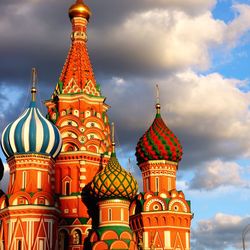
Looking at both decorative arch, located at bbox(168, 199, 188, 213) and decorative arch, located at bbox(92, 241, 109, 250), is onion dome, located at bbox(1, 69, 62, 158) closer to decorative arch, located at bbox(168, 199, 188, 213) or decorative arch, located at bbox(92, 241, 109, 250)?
decorative arch, located at bbox(92, 241, 109, 250)

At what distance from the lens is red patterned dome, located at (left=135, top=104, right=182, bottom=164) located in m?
37.4

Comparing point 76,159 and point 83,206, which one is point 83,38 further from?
point 83,206

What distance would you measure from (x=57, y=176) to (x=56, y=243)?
15.9 feet

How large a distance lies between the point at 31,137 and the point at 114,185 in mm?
5512

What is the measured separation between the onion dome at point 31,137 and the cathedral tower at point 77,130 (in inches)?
93.5

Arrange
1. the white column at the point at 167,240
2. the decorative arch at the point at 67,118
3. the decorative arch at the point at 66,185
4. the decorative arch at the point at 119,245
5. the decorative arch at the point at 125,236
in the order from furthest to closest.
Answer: the decorative arch at the point at 67,118 → the decorative arch at the point at 66,185 → the white column at the point at 167,240 → the decorative arch at the point at 125,236 → the decorative arch at the point at 119,245

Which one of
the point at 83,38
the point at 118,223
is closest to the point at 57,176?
the point at 118,223

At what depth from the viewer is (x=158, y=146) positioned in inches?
1478

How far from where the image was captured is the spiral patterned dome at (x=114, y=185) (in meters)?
32.1

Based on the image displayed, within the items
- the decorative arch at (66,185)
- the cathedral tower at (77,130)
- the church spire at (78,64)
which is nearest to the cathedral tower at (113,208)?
the cathedral tower at (77,130)

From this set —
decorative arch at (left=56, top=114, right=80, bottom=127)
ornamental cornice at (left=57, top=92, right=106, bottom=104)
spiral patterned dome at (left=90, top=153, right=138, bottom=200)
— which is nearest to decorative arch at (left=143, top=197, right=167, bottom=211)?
spiral patterned dome at (left=90, top=153, right=138, bottom=200)

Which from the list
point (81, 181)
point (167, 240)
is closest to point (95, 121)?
point (81, 181)

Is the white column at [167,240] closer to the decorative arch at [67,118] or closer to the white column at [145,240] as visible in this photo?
the white column at [145,240]

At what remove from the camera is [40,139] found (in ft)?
111
